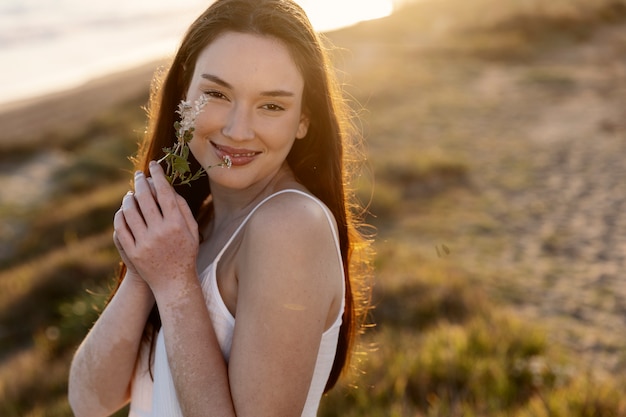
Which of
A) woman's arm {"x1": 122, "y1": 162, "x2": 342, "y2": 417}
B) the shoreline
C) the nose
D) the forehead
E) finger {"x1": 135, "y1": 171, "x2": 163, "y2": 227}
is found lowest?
the shoreline

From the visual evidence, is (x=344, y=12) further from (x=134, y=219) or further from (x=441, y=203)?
(x=134, y=219)

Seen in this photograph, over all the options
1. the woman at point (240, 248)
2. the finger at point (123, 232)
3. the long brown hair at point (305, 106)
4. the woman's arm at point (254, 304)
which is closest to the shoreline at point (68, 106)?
the long brown hair at point (305, 106)

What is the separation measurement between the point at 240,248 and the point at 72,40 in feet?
85.8

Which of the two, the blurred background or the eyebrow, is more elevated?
the eyebrow

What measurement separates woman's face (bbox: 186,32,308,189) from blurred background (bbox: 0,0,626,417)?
0.53 meters

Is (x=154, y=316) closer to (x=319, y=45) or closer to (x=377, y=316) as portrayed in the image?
(x=319, y=45)

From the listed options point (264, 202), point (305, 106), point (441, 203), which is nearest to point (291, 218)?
point (264, 202)

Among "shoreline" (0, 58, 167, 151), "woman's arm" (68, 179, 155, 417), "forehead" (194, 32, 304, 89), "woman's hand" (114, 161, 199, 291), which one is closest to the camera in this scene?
"woman's hand" (114, 161, 199, 291)

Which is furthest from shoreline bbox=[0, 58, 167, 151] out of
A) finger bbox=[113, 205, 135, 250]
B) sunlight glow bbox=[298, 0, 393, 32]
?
finger bbox=[113, 205, 135, 250]

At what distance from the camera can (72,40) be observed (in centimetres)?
2545

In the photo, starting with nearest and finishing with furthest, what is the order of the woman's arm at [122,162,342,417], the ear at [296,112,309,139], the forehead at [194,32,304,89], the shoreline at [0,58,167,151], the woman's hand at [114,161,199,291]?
the woman's arm at [122,162,342,417]
the woman's hand at [114,161,199,291]
the forehead at [194,32,304,89]
the ear at [296,112,309,139]
the shoreline at [0,58,167,151]

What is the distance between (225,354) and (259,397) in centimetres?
22

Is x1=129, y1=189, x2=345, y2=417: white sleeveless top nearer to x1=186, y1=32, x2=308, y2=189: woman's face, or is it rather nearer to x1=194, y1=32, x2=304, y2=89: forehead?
x1=186, y1=32, x2=308, y2=189: woman's face

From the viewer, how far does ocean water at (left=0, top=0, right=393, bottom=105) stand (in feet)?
79.1
